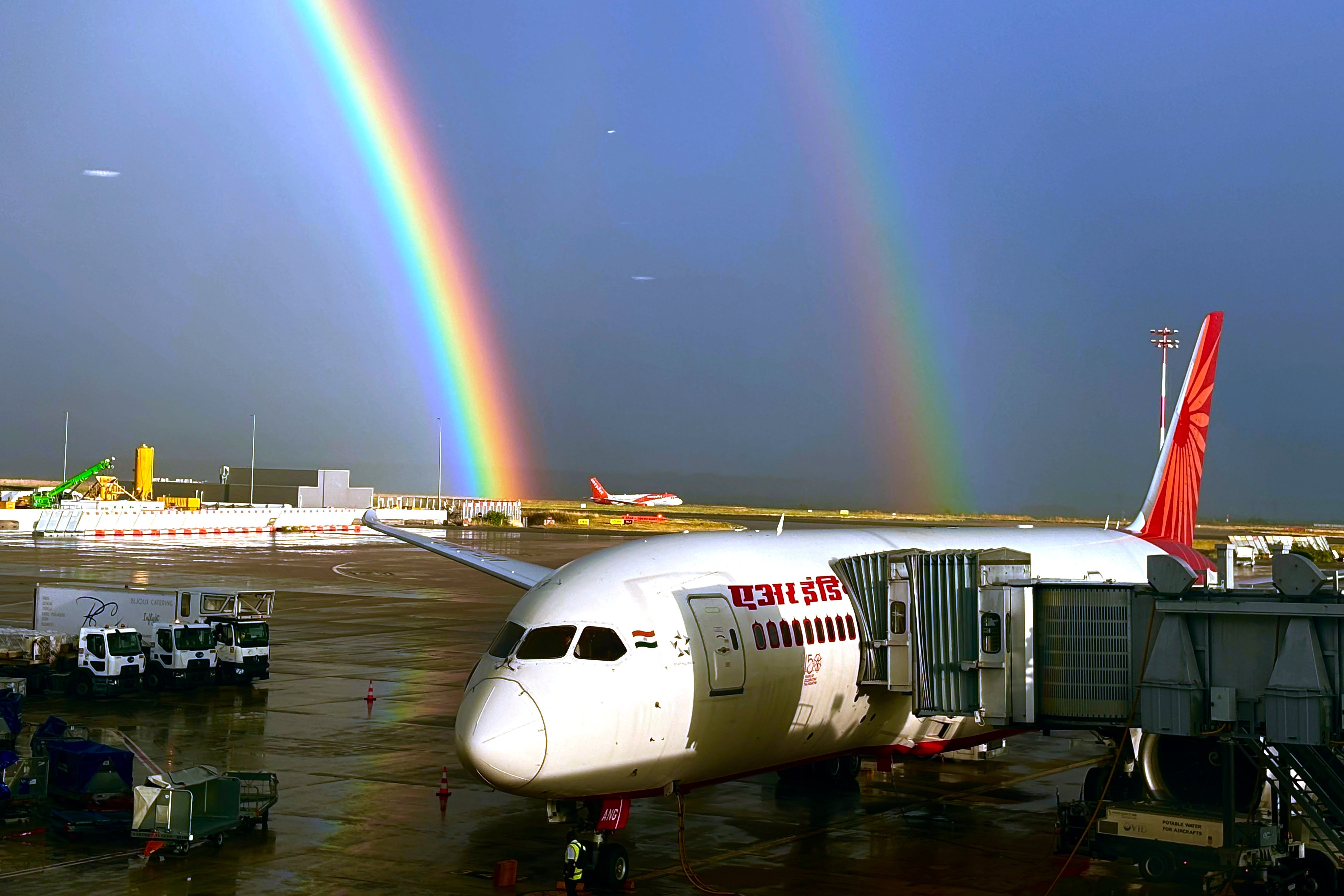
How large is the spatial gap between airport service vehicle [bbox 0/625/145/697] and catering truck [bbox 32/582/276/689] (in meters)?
0.64

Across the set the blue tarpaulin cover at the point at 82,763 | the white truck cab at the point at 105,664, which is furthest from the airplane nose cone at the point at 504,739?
the white truck cab at the point at 105,664

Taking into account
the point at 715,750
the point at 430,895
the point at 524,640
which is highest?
the point at 524,640

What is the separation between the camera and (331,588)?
2606 inches

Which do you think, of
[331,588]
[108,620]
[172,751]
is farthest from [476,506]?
[172,751]

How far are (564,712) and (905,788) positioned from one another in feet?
37.1

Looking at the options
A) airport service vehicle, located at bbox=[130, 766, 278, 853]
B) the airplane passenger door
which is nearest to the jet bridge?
the airplane passenger door

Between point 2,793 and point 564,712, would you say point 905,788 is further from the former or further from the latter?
point 2,793

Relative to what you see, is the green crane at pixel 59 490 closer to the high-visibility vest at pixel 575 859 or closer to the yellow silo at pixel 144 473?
the yellow silo at pixel 144 473

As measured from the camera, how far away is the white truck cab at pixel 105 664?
112 ft

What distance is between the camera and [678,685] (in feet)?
57.4

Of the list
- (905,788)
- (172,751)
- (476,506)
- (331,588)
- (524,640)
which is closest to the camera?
(524,640)

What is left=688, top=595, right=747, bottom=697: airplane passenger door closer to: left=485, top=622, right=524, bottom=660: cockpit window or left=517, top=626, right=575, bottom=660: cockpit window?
left=517, top=626, right=575, bottom=660: cockpit window

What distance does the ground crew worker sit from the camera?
17.6 m

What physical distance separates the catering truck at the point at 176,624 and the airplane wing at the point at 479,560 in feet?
17.8
